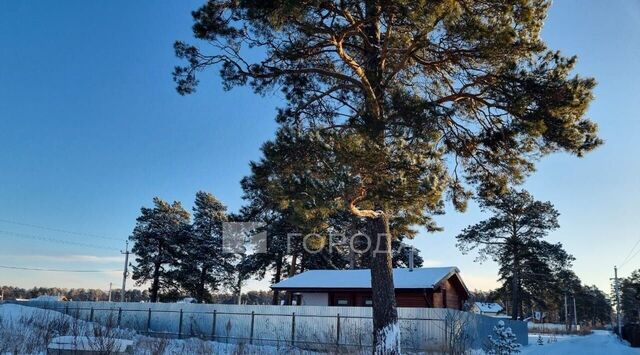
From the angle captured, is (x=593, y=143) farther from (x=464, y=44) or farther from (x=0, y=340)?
(x=0, y=340)

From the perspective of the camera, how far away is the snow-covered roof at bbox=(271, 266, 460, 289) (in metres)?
24.9

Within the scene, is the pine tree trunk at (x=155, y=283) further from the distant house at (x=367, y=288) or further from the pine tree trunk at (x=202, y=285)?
the distant house at (x=367, y=288)

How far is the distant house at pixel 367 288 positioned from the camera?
24691mm

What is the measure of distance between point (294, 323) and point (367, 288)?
672 cm

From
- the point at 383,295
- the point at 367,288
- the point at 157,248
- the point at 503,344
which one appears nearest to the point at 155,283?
the point at 157,248

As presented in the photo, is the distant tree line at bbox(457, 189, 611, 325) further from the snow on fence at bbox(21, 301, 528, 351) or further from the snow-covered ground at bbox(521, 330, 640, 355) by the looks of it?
the snow on fence at bbox(21, 301, 528, 351)

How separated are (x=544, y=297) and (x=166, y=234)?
3222 cm

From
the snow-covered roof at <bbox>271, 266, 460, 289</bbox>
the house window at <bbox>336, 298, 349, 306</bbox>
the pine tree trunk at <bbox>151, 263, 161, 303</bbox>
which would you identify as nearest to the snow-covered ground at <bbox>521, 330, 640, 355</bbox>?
the snow-covered roof at <bbox>271, 266, 460, 289</bbox>

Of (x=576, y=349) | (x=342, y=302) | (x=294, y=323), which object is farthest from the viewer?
(x=342, y=302)

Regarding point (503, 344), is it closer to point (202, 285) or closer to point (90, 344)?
point (90, 344)

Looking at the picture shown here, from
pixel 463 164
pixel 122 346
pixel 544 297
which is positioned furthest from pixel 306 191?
pixel 544 297

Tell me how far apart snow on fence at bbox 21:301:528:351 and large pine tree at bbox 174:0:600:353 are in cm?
497

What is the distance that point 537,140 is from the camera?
11.6 meters

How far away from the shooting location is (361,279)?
26.8 metres
